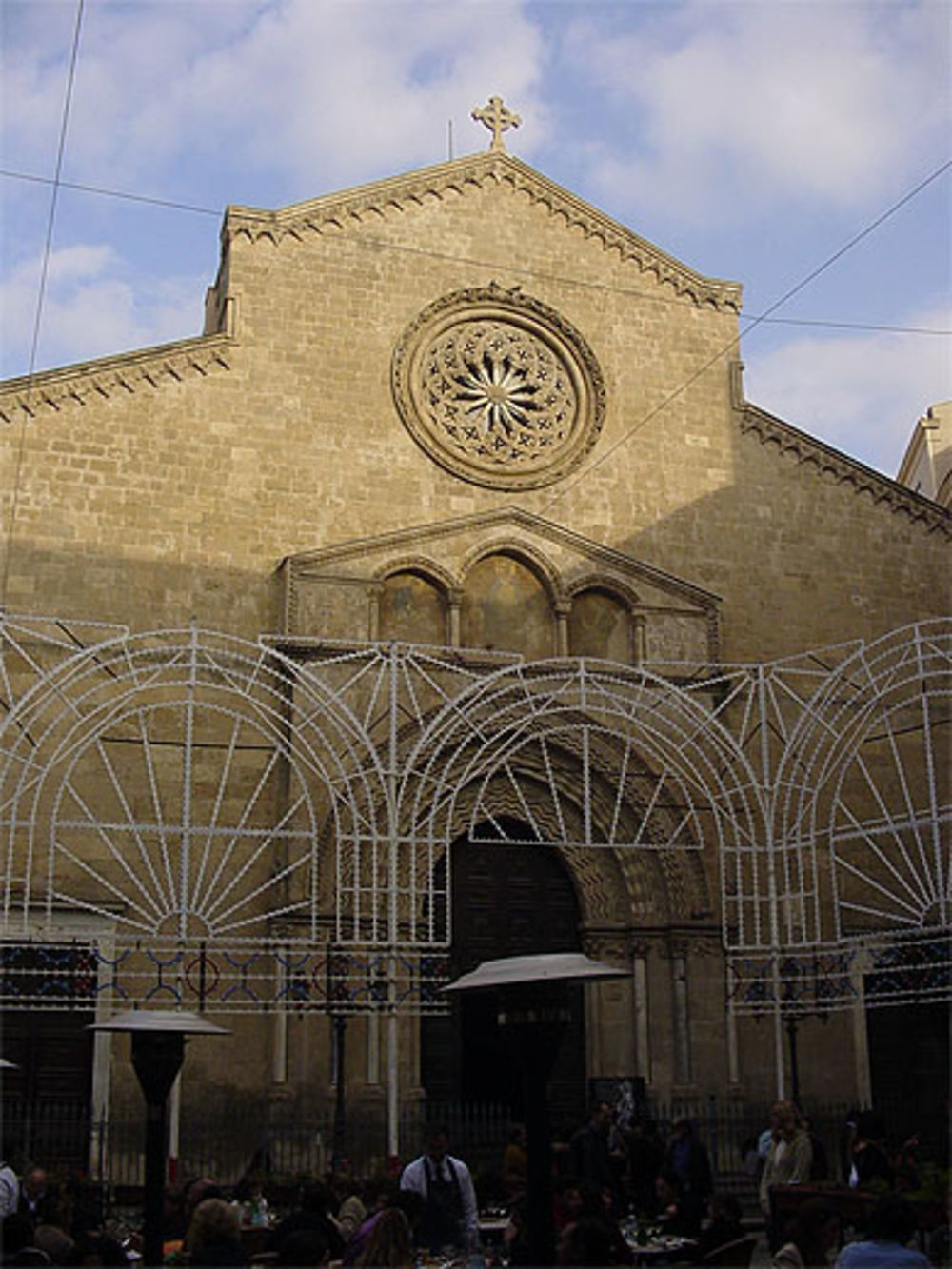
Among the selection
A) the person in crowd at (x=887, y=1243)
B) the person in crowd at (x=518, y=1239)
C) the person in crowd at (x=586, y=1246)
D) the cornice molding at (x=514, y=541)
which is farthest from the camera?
the cornice molding at (x=514, y=541)

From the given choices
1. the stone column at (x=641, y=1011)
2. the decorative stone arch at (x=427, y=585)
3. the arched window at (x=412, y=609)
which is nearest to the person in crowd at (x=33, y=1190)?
the stone column at (x=641, y=1011)

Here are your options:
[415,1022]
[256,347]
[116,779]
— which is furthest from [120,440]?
[415,1022]

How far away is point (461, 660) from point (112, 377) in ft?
18.2

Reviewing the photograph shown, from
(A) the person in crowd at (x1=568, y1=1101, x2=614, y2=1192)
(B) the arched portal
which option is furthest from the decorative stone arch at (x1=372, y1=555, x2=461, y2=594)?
(A) the person in crowd at (x1=568, y1=1101, x2=614, y2=1192)

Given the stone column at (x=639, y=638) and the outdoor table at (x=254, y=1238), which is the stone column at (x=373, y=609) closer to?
the stone column at (x=639, y=638)

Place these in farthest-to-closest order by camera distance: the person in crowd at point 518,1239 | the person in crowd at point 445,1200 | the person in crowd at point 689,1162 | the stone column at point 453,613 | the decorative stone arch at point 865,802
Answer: the decorative stone arch at point 865,802 < the stone column at point 453,613 < the person in crowd at point 689,1162 < the person in crowd at point 445,1200 < the person in crowd at point 518,1239

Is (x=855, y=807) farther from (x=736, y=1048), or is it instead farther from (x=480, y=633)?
(x=480, y=633)

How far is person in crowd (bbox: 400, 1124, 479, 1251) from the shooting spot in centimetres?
1104

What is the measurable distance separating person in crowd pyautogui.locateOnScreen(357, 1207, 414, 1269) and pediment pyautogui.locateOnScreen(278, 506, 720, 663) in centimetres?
1186

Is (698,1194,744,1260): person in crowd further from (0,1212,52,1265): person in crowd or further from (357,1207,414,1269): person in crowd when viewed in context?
(0,1212,52,1265): person in crowd

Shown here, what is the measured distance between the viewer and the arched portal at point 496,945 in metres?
19.0

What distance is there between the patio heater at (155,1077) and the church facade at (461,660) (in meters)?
6.11

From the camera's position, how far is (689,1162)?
13.1 m

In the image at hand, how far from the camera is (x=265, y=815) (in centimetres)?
1884
